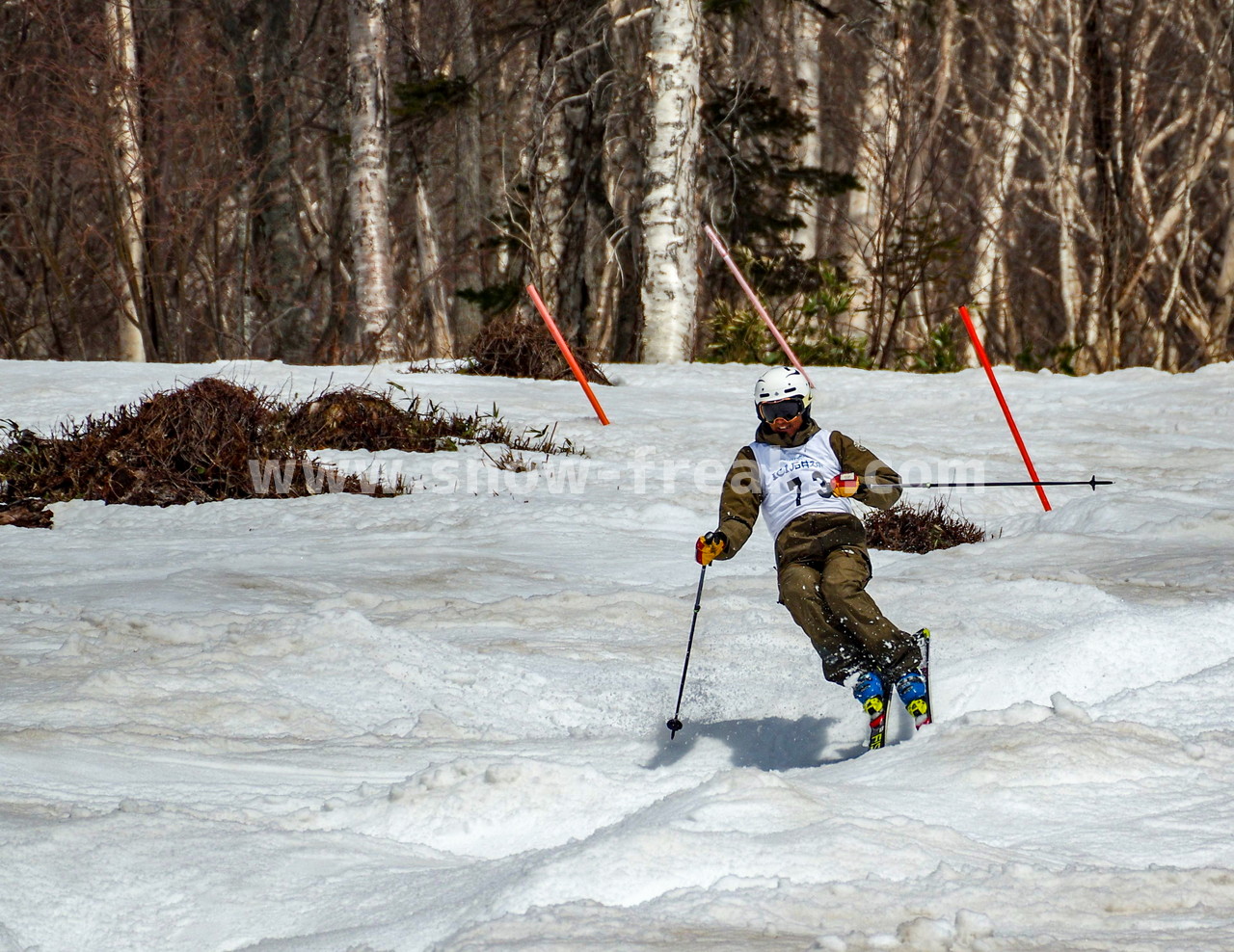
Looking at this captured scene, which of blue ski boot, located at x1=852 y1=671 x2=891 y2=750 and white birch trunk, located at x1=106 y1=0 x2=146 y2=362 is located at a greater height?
white birch trunk, located at x1=106 y1=0 x2=146 y2=362

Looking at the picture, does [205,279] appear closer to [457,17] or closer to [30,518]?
[457,17]

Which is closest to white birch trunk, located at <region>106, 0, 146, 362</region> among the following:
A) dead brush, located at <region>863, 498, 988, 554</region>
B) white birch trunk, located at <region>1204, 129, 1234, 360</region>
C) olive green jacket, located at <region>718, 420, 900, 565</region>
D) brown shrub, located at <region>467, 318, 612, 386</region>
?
brown shrub, located at <region>467, 318, 612, 386</region>

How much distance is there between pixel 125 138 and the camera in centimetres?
1577

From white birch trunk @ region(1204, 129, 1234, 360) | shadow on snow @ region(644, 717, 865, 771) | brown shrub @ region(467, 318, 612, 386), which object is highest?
white birch trunk @ region(1204, 129, 1234, 360)

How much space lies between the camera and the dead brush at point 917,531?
7.94 metres

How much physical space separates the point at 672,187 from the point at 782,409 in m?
9.49

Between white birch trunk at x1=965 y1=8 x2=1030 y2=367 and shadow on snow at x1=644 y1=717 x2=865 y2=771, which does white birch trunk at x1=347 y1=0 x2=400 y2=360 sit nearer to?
shadow on snow at x1=644 y1=717 x2=865 y2=771

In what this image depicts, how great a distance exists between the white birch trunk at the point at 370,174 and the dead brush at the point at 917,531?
806cm

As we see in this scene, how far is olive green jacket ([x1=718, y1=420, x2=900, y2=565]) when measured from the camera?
491 centimetres

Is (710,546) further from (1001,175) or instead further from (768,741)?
(1001,175)

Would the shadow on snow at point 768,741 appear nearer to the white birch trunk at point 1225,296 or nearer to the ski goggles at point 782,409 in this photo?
the ski goggles at point 782,409

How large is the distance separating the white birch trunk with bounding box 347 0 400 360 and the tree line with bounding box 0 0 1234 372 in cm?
3

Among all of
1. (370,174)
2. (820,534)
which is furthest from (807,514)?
(370,174)

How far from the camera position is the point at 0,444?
29.7ft
